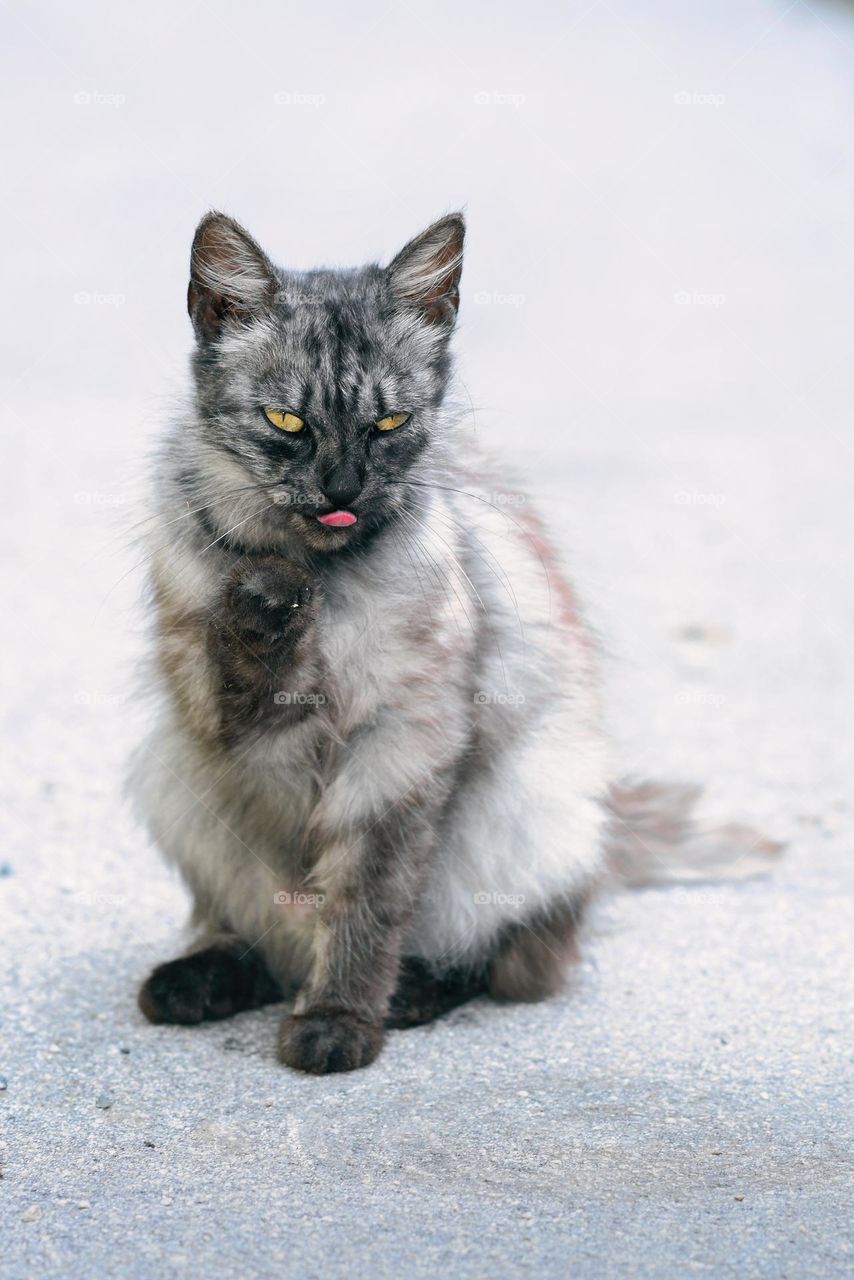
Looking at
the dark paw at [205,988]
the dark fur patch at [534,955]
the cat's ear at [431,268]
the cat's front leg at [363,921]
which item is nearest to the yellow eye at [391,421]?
the cat's ear at [431,268]

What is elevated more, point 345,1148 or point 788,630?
point 345,1148

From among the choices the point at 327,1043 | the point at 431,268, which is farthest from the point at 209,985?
the point at 431,268

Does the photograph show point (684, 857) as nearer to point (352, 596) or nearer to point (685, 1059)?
point (685, 1059)

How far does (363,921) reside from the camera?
3443 millimetres

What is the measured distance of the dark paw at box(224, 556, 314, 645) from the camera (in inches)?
127

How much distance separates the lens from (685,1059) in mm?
3465

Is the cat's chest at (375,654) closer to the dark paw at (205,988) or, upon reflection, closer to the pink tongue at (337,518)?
the pink tongue at (337,518)

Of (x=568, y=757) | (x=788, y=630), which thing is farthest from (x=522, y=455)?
(x=788, y=630)

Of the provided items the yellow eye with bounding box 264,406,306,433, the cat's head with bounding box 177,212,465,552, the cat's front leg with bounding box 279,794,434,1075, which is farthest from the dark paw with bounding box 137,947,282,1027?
the yellow eye with bounding box 264,406,306,433

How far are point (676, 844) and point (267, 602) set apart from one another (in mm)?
2086

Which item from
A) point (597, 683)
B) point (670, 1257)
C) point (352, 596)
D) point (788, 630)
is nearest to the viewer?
point (670, 1257)

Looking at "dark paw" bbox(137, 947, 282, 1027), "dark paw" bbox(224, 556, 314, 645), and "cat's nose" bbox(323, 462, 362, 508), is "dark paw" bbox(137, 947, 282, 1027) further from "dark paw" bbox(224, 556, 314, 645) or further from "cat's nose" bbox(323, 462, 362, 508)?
"cat's nose" bbox(323, 462, 362, 508)

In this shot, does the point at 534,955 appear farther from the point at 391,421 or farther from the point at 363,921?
the point at 391,421

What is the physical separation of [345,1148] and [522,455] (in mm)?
2455
